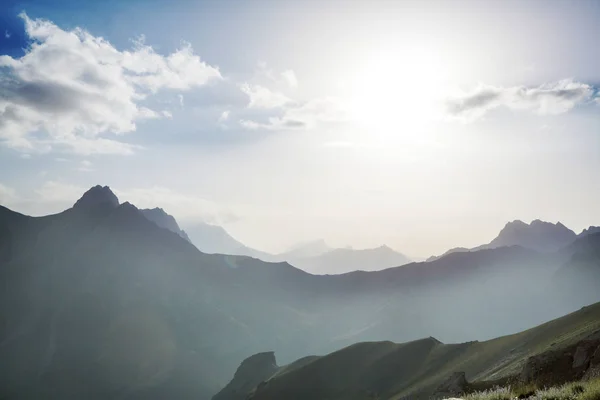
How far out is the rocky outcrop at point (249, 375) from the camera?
12794 centimetres

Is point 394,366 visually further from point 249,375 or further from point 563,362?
point 249,375

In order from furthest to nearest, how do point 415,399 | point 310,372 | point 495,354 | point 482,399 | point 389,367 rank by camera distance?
1. point 310,372
2. point 389,367
3. point 495,354
4. point 415,399
5. point 482,399

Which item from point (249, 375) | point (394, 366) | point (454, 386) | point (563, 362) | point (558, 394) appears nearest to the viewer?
point (558, 394)

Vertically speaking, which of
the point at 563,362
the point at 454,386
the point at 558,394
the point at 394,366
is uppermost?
the point at 558,394

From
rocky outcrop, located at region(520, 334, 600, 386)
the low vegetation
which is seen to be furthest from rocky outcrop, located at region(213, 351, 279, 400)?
the low vegetation

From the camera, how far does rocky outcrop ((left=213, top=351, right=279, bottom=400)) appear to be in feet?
420

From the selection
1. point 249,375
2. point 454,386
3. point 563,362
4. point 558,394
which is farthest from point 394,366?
point 558,394

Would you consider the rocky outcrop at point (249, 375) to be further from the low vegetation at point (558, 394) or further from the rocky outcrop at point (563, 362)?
the low vegetation at point (558, 394)

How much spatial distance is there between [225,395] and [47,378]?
108523 mm

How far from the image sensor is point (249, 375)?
137m

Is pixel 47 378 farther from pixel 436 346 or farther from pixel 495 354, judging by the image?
pixel 495 354

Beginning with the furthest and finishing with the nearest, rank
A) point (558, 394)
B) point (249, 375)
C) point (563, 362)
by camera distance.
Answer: point (249, 375) < point (563, 362) < point (558, 394)

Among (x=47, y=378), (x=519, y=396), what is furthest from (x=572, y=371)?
(x=47, y=378)

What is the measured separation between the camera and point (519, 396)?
11.4m
